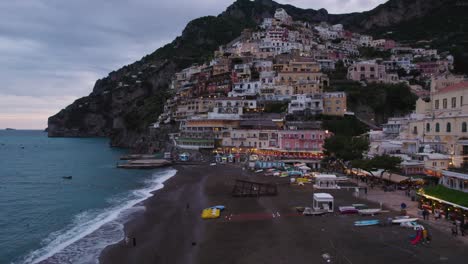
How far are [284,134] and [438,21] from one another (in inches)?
5830

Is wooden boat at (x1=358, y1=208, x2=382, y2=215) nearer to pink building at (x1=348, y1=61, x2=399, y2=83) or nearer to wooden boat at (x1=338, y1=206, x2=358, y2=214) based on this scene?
wooden boat at (x1=338, y1=206, x2=358, y2=214)

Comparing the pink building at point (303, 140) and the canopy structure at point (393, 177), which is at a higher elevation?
the pink building at point (303, 140)

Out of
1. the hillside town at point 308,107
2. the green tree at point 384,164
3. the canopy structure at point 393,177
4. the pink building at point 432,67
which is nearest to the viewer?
the canopy structure at point 393,177

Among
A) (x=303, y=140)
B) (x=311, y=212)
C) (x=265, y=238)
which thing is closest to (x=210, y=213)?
(x=265, y=238)

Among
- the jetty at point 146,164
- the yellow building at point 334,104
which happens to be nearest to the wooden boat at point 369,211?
the yellow building at point 334,104

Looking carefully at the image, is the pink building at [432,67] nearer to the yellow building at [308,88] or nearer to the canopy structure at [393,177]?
the yellow building at [308,88]

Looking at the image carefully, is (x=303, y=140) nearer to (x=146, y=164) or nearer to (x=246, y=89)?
(x=146, y=164)

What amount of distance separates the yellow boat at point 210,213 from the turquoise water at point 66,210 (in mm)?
7249

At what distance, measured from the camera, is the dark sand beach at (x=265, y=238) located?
22.2 meters

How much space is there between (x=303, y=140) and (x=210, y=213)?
1686 inches

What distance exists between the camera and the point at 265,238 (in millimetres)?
26250

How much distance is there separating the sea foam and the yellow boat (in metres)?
7.10

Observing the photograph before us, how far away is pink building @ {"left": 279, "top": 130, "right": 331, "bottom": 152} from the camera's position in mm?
71938

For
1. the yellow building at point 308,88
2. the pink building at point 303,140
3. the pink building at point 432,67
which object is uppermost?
the pink building at point 432,67
